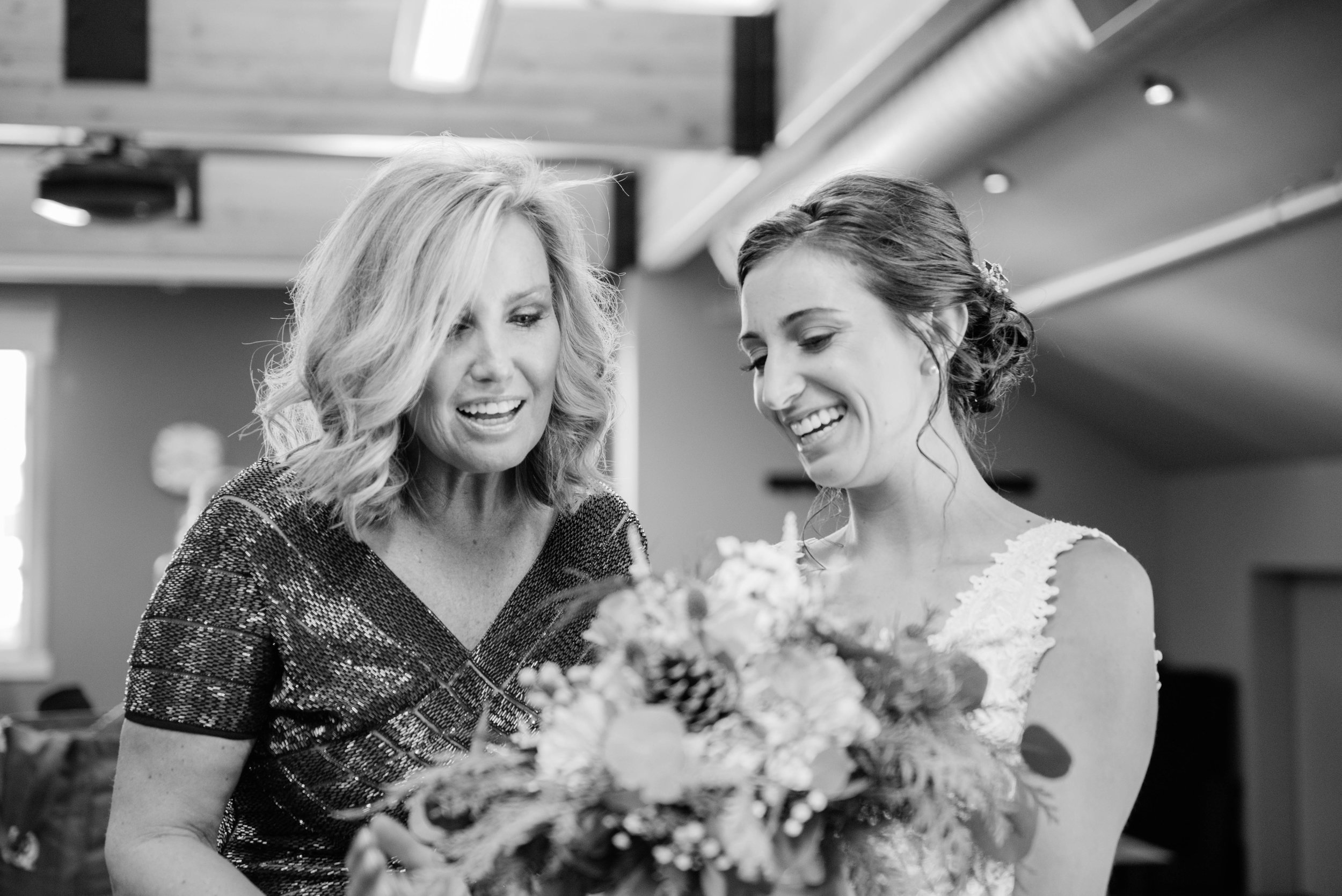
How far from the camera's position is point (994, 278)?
1.91 meters

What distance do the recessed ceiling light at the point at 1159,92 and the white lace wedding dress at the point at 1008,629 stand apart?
3208mm

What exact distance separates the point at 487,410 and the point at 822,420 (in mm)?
394

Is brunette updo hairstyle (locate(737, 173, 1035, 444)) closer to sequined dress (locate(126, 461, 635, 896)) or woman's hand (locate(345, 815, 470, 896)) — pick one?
sequined dress (locate(126, 461, 635, 896))

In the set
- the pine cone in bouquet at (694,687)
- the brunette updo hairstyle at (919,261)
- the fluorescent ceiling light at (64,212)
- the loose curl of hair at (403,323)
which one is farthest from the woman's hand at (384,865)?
the fluorescent ceiling light at (64,212)

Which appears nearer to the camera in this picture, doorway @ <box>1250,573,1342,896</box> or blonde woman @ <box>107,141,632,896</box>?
blonde woman @ <box>107,141,632,896</box>

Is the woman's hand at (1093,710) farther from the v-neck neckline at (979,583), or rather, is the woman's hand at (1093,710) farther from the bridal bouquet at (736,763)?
the bridal bouquet at (736,763)

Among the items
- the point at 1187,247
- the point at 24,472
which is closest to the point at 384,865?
the point at 1187,247

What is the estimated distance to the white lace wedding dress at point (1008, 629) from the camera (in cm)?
160

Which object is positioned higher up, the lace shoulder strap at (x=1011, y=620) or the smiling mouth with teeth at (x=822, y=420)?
Result: the smiling mouth with teeth at (x=822, y=420)

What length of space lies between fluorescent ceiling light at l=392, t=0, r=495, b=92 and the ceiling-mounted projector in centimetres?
135

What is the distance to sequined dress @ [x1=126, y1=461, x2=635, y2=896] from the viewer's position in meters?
1.58

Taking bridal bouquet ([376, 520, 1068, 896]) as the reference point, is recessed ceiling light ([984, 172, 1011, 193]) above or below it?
above

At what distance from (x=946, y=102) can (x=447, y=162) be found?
110 inches

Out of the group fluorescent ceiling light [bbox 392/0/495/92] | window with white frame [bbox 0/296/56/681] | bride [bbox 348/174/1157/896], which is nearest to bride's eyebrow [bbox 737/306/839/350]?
bride [bbox 348/174/1157/896]
